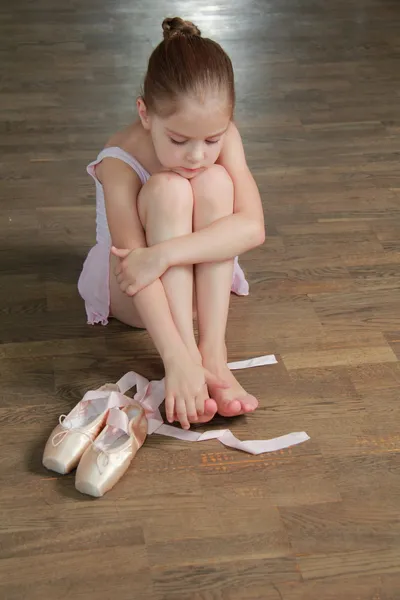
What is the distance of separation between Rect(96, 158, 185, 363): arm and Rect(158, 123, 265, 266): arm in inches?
3.0

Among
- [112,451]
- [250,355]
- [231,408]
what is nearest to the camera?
[112,451]

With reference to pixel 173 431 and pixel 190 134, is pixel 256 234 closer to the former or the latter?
pixel 190 134

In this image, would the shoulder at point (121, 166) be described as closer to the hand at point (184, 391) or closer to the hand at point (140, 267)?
the hand at point (140, 267)

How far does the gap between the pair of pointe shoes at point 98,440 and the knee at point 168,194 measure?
1.21 ft

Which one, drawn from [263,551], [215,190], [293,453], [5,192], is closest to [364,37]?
[5,192]

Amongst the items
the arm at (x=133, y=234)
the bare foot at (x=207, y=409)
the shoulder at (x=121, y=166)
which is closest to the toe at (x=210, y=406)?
the bare foot at (x=207, y=409)

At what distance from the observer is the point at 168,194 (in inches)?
67.7

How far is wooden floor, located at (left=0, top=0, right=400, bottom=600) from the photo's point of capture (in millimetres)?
1443

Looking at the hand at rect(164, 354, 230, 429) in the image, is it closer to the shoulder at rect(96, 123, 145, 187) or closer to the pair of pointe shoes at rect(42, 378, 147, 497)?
the pair of pointe shoes at rect(42, 378, 147, 497)

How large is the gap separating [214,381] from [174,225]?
1.03ft

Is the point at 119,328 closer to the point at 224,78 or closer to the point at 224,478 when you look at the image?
the point at 224,478

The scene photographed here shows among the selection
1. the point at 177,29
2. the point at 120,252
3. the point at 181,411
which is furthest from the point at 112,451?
the point at 177,29

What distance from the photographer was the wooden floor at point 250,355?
1.44 m

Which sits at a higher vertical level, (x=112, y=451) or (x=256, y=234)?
(x=256, y=234)
